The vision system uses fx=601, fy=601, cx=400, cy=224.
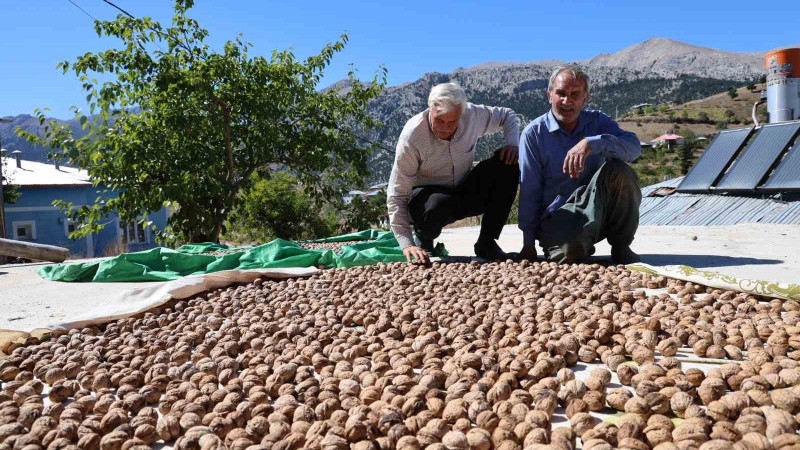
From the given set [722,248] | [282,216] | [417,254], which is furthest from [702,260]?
[282,216]

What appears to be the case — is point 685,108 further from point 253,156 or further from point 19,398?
point 19,398

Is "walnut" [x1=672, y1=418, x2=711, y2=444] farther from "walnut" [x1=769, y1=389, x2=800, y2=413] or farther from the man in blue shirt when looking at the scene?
the man in blue shirt

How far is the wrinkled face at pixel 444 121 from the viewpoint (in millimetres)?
3129

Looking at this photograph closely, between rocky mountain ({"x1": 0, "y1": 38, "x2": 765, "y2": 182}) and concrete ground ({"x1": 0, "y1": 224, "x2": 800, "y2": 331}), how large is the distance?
4.06m

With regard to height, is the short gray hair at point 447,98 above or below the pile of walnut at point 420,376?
above

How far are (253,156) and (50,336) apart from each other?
169 inches

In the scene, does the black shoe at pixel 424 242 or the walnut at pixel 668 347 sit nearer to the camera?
the walnut at pixel 668 347

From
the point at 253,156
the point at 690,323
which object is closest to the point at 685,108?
the point at 253,156

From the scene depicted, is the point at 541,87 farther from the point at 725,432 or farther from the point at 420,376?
the point at 725,432

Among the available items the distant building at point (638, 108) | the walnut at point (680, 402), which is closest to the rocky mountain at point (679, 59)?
the distant building at point (638, 108)

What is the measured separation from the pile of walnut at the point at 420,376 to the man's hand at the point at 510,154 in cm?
112

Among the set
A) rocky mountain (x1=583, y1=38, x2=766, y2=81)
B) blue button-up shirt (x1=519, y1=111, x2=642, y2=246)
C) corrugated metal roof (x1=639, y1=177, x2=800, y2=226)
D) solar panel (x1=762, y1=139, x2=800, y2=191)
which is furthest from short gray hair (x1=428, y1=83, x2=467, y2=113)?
rocky mountain (x1=583, y1=38, x2=766, y2=81)

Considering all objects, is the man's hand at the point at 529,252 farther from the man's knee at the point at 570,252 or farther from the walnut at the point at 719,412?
the walnut at the point at 719,412

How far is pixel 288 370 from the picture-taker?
5.36ft
